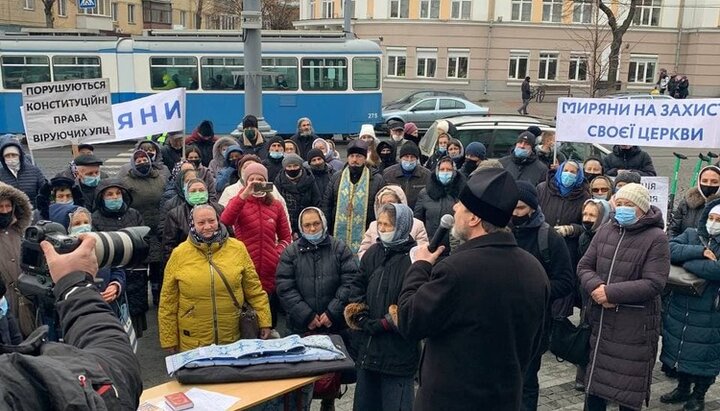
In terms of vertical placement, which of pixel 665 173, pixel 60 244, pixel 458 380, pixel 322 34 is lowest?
pixel 665 173

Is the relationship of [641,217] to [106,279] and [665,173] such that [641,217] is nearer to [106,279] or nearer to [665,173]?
[106,279]

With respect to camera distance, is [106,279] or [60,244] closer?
[60,244]

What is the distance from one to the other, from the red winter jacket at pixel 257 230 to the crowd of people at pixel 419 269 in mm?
14

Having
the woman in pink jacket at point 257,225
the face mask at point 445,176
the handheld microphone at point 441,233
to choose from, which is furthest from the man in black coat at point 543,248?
the woman in pink jacket at point 257,225

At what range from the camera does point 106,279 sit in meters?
4.92

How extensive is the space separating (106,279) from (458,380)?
9.86ft

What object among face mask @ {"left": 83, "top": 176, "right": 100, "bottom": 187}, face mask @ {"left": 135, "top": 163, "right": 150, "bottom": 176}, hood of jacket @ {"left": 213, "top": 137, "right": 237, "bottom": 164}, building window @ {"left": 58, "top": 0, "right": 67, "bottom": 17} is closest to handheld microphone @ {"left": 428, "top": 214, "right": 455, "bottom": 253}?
face mask @ {"left": 83, "top": 176, "right": 100, "bottom": 187}

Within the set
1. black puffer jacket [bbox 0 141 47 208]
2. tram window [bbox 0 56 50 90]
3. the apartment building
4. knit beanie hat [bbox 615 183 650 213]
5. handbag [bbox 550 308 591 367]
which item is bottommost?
handbag [bbox 550 308 591 367]

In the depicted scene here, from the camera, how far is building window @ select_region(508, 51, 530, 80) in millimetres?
37500

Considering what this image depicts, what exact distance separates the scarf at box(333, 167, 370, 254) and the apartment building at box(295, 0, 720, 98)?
3078 centimetres

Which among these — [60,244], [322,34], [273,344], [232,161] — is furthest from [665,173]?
[60,244]

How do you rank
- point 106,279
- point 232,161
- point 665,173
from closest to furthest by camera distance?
point 106,279
point 232,161
point 665,173

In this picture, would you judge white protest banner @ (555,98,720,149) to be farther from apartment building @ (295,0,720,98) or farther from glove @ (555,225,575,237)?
apartment building @ (295,0,720,98)

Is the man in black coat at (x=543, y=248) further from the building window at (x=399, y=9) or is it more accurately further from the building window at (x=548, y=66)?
the building window at (x=548, y=66)
